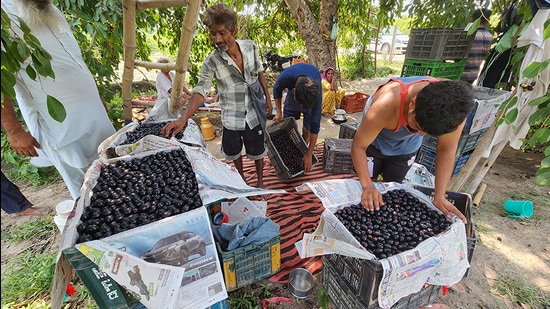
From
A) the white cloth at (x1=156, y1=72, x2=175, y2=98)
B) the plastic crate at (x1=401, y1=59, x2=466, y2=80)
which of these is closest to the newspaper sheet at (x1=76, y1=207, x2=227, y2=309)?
the white cloth at (x1=156, y1=72, x2=175, y2=98)

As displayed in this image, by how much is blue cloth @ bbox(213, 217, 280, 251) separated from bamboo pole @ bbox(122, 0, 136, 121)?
6.61 feet

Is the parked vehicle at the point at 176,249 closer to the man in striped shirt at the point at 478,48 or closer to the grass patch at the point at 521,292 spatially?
the grass patch at the point at 521,292

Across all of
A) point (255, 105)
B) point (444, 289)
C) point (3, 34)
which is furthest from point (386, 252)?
point (3, 34)

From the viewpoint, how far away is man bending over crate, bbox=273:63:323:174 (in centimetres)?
271

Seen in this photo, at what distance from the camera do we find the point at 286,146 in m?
3.48

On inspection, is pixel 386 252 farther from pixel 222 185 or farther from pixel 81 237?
pixel 81 237

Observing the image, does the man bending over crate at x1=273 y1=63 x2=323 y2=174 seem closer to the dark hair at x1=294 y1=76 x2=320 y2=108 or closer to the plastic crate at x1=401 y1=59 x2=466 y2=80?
the dark hair at x1=294 y1=76 x2=320 y2=108

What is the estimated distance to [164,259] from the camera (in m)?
1.33

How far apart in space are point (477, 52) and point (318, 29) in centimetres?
321

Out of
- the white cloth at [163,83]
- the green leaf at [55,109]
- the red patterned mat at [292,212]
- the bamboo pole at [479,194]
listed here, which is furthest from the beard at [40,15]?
the bamboo pole at [479,194]

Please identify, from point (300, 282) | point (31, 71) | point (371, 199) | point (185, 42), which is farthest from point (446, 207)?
point (185, 42)

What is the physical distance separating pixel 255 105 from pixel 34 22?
1703mm

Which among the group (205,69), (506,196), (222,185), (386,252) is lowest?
(506,196)

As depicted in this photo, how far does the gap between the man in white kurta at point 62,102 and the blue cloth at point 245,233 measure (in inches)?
52.5
